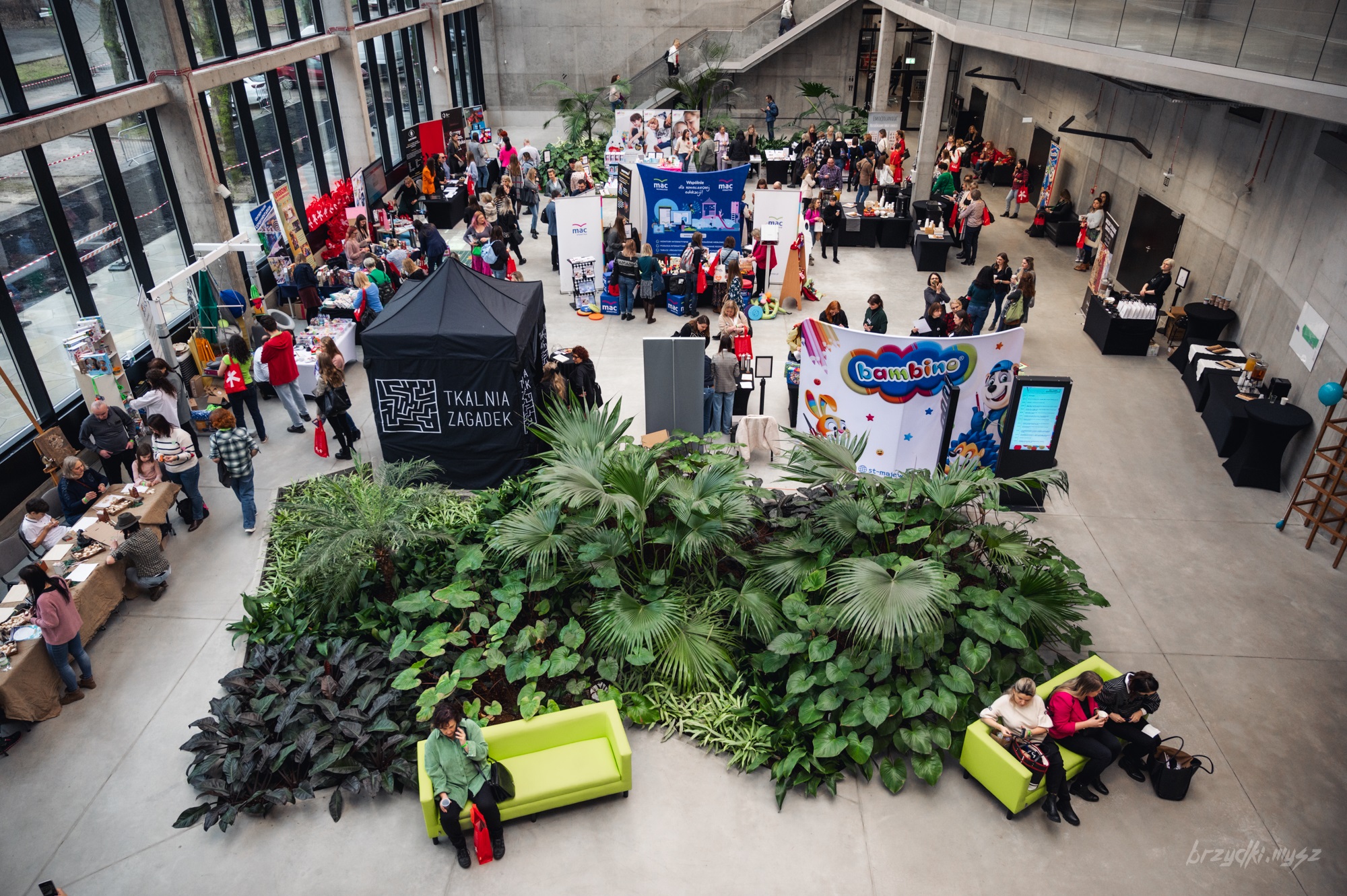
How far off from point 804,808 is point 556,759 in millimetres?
1894

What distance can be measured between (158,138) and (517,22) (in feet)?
63.8

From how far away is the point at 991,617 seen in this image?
6777 millimetres

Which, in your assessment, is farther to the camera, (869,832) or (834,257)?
(834,257)

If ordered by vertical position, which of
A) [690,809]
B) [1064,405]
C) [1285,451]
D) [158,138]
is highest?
[158,138]

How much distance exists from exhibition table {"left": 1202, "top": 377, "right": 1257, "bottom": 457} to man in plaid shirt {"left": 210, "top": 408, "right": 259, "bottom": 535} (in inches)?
436

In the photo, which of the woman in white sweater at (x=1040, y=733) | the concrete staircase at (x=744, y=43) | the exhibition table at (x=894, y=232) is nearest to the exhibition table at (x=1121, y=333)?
the exhibition table at (x=894, y=232)

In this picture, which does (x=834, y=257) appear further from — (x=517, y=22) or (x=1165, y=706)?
(x=517, y=22)

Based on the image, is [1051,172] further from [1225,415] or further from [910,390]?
[910,390]

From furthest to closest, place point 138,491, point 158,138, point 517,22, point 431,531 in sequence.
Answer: point 517,22
point 158,138
point 138,491
point 431,531

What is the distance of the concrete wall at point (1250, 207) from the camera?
9.53m

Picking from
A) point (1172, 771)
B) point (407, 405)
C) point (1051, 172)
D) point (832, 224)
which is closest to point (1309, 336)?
point (1172, 771)

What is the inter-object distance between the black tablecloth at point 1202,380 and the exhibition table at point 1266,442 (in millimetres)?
1071

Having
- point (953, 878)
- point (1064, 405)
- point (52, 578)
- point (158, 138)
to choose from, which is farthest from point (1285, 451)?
point (158, 138)

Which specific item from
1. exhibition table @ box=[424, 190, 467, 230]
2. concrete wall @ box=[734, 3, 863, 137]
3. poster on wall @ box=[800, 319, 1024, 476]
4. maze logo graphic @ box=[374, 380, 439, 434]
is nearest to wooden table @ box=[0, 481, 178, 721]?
maze logo graphic @ box=[374, 380, 439, 434]
